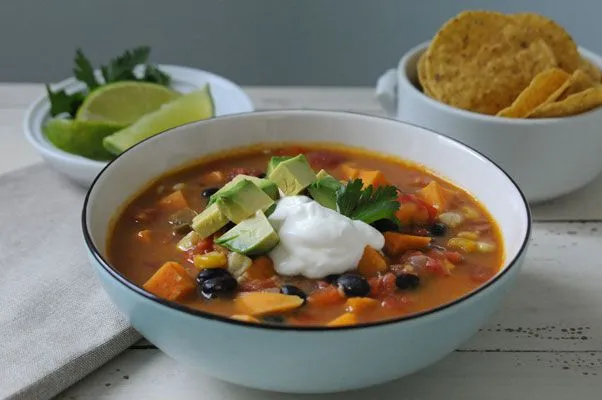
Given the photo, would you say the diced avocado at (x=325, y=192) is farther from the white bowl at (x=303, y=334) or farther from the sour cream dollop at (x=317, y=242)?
the white bowl at (x=303, y=334)

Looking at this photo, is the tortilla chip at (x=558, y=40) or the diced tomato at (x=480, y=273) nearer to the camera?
the diced tomato at (x=480, y=273)

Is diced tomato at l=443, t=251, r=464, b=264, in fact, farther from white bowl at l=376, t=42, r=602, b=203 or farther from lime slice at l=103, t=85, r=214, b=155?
lime slice at l=103, t=85, r=214, b=155

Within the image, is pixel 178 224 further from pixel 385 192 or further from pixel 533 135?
pixel 533 135

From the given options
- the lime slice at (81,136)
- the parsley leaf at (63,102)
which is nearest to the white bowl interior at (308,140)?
the lime slice at (81,136)

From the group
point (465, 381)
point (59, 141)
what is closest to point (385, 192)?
point (465, 381)

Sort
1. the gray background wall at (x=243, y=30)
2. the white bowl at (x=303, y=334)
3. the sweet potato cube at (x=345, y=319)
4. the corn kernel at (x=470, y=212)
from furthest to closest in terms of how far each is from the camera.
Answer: the gray background wall at (x=243, y=30) → the corn kernel at (x=470, y=212) → the sweet potato cube at (x=345, y=319) → the white bowl at (x=303, y=334)

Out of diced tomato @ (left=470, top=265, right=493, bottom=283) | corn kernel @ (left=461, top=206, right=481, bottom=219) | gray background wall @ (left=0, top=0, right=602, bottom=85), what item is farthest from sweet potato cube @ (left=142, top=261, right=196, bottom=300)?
gray background wall @ (left=0, top=0, right=602, bottom=85)
